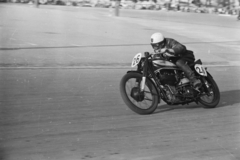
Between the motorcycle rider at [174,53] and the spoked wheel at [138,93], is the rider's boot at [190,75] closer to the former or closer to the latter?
the motorcycle rider at [174,53]

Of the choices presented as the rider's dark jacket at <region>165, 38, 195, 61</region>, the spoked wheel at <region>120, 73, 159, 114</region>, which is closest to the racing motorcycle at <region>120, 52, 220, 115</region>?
the spoked wheel at <region>120, 73, 159, 114</region>

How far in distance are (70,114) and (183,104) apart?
1.94 meters

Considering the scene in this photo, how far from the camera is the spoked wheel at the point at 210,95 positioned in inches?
324

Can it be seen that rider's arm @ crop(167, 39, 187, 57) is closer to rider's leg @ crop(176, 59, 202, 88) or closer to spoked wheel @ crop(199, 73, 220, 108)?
rider's leg @ crop(176, 59, 202, 88)

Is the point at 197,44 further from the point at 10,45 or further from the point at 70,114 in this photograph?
the point at 70,114

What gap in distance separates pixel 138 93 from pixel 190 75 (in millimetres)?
977

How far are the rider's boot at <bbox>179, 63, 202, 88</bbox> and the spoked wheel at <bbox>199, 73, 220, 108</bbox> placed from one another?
0.88 feet

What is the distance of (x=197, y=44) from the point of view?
20703mm

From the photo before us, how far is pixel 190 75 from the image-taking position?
789 cm

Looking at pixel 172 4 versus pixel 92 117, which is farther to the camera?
pixel 172 4

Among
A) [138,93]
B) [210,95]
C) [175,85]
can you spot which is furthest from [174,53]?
[210,95]

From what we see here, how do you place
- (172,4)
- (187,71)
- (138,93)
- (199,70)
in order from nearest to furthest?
(138,93) < (187,71) < (199,70) < (172,4)

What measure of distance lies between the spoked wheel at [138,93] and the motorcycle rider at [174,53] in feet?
1.61

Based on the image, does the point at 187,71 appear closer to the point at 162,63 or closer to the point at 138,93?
the point at 162,63
